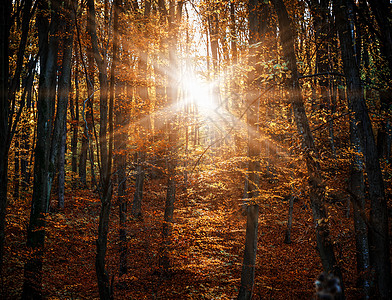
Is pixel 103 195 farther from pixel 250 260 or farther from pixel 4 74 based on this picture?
pixel 250 260

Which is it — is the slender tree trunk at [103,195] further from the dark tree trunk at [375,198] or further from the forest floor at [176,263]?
the dark tree trunk at [375,198]

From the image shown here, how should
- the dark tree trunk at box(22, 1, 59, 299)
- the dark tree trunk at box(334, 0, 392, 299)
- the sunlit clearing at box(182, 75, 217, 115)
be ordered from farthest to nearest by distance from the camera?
the sunlit clearing at box(182, 75, 217, 115)
the dark tree trunk at box(22, 1, 59, 299)
the dark tree trunk at box(334, 0, 392, 299)

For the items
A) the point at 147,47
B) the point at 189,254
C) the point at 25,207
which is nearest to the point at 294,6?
the point at 147,47

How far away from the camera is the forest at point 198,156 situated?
13.4ft

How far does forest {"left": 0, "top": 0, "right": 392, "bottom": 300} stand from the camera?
4086 mm

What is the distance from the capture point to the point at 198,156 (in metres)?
10.3

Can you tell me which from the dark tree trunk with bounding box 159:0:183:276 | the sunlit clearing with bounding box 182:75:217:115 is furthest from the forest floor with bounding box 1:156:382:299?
the sunlit clearing with bounding box 182:75:217:115

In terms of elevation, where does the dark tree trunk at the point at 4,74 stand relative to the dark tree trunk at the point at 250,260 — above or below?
above

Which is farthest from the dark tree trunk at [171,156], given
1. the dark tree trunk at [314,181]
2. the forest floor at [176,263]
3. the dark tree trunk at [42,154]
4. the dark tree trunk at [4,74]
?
the dark tree trunk at [4,74]

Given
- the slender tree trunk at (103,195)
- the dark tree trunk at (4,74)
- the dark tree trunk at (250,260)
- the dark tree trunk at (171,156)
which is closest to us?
the dark tree trunk at (4,74)

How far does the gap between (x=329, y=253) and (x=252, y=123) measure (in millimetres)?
4603

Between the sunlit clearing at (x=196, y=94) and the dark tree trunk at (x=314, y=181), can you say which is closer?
the dark tree trunk at (x=314, y=181)

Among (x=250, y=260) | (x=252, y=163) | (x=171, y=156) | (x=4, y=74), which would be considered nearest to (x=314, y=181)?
(x=252, y=163)

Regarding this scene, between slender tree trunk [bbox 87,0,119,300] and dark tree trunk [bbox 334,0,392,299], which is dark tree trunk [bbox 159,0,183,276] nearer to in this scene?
slender tree trunk [bbox 87,0,119,300]
